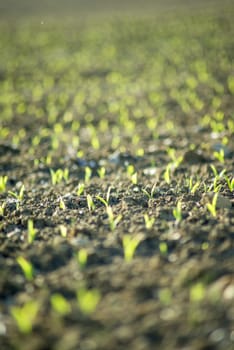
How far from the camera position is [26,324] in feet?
5.47

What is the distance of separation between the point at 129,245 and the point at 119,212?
24.8 inches

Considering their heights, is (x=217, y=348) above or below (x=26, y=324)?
below

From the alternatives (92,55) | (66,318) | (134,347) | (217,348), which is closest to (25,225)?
(66,318)

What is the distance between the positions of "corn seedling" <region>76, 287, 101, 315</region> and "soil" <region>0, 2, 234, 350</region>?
27mm

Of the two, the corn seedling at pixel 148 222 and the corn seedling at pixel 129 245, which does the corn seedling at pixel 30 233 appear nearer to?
the corn seedling at pixel 129 245

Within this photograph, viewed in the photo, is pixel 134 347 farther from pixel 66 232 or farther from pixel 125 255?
pixel 66 232

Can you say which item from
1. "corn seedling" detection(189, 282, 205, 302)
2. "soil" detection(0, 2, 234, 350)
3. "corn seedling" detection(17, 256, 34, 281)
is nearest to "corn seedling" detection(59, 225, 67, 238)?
"soil" detection(0, 2, 234, 350)

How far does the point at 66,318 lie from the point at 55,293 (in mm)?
198

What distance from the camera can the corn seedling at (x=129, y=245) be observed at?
6.82 feet

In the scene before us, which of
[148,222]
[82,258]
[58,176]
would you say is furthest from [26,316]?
[58,176]

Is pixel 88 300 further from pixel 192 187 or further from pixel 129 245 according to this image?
pixel 192 187

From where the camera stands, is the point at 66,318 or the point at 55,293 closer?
the point at 66,318

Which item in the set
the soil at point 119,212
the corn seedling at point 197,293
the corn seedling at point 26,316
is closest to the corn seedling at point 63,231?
the soil at point 119,212

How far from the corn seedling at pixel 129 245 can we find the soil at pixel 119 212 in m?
0.03
